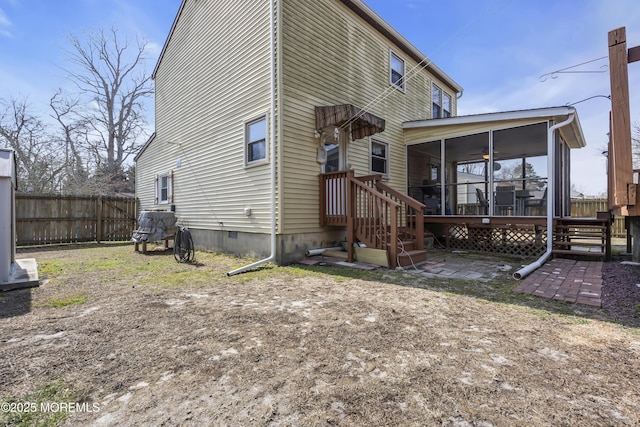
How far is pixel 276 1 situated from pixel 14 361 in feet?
22.1

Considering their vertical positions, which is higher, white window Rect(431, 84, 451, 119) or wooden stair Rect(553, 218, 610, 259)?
white window Rect(431, 84, 451, 119)

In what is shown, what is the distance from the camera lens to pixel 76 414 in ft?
5.25

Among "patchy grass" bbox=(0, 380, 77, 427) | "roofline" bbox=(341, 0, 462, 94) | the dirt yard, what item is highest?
"roofline" bbox=(341, 0, 462, 94)

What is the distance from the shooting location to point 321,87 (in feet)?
22.5

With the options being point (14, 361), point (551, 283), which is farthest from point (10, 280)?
point (551, 283)

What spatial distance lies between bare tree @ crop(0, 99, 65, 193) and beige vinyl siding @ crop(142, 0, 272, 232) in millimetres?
→ 11015

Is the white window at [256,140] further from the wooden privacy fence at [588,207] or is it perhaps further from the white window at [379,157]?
the wooden privacy fence at [588,207]

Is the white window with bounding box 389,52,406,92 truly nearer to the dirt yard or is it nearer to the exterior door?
the exterior door

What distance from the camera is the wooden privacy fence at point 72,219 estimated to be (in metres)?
9.54

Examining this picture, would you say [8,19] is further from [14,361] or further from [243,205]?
[14,361]

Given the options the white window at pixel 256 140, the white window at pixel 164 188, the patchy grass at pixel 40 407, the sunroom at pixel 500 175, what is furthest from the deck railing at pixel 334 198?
the white window at pixel 164 188

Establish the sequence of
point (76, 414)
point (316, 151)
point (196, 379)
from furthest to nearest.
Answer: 1. point (316, 151)
2. point (196, 379)
3. point (76, 414)

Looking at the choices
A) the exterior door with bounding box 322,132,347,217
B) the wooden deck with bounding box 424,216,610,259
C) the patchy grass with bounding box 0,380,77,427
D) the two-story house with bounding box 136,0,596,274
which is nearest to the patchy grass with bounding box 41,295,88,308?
the patchy grass with bounding box 0,380,77,427

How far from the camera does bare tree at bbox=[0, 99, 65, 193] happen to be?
631 inches
